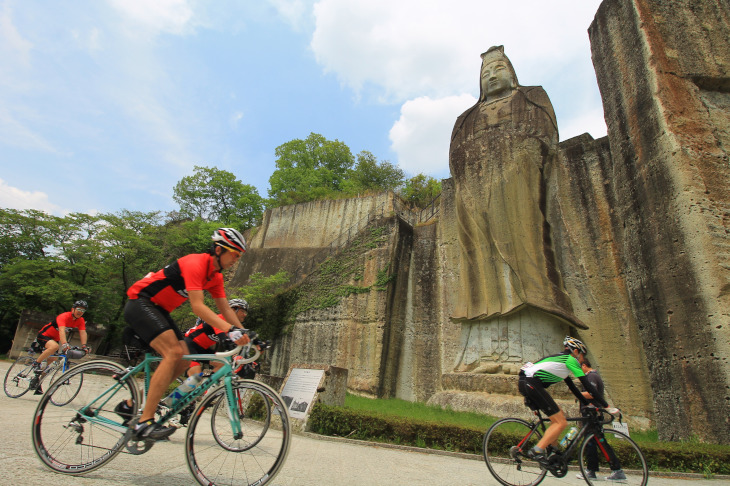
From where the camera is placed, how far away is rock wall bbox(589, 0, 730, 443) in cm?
658

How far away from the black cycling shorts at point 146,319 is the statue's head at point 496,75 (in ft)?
37.5

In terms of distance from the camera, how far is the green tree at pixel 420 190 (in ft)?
83.9

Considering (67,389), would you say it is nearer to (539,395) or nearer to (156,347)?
(156,347)

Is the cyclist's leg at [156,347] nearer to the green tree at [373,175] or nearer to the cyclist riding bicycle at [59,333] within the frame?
the cyclist riding bicycle at [59,333]

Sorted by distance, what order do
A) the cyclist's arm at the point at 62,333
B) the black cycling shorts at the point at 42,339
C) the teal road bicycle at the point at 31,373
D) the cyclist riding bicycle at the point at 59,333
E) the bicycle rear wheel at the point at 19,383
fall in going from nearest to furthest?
the teal road bicycle at the point at 31,373, the cyclist's arm at the point at 62,333, the cyclist riding bicycle at the point at 59,333, the bicycle rear wheel at the point at 19,383, the black cycling shorts at the point at 42,339

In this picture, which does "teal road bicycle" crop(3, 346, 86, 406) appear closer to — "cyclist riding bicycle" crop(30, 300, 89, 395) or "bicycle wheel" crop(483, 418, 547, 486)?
"cyclist riding bicycle" crop(30, 300, 89, 395)

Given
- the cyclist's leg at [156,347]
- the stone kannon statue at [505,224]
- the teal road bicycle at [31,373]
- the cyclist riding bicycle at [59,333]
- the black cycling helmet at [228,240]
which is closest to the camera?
the cyclist's leg at [156,347]

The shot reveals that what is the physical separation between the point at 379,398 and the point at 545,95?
9.87 m

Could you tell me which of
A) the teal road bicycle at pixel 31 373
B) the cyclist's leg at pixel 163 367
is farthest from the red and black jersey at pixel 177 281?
the teal road bicycle at pixel 31 373

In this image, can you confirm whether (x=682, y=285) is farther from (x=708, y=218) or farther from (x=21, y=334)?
(x=21, y=334)

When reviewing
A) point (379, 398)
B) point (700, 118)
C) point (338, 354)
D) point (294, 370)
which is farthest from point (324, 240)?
point (700, 118)

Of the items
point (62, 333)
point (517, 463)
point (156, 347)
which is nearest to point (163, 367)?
point (156, 347)

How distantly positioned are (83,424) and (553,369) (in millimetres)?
3982

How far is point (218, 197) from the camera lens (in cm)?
3203
